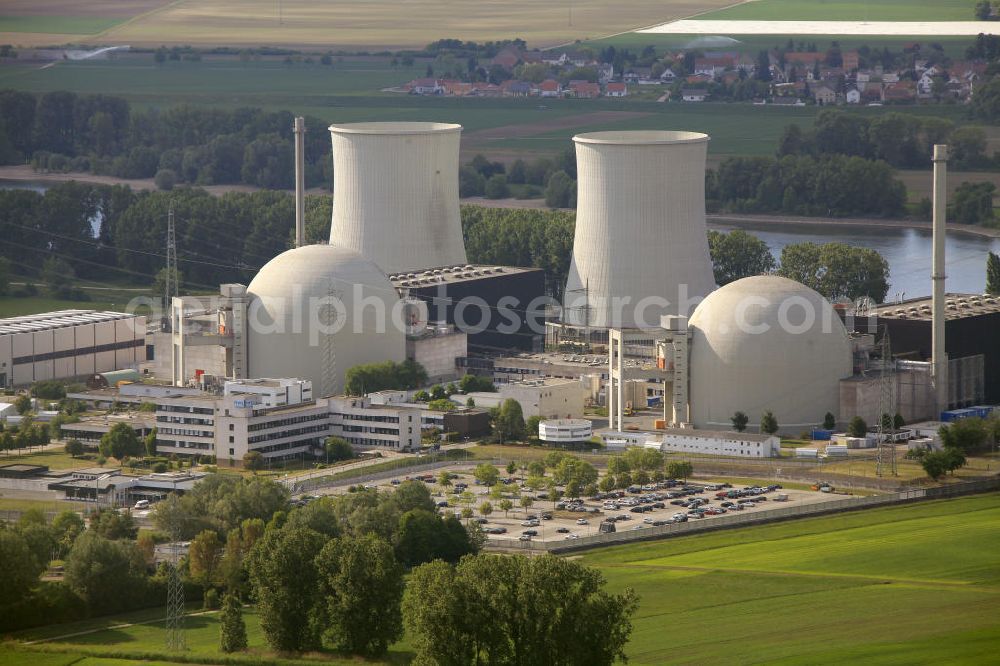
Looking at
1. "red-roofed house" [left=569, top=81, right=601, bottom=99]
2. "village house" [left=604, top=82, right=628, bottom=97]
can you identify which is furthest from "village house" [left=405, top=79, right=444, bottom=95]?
"village house" [left=604, top=82, right=628, bottom=97]

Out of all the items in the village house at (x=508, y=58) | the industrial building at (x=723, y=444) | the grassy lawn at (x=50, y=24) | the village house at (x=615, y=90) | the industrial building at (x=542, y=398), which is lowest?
the industrial building at (x=723, y=444)

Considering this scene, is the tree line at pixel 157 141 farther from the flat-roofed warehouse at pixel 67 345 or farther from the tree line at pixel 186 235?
the flat-roofed warehouse at pixel 67 345

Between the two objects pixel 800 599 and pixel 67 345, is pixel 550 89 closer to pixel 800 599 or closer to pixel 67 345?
pixel 67 345

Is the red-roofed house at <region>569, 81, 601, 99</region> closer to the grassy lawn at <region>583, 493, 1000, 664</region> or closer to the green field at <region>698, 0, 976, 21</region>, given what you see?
the green field at <region>698, 0, 976, 21</region>

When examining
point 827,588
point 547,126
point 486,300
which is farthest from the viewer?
point 547,126

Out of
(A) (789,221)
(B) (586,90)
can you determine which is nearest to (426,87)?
(B) (586,90)

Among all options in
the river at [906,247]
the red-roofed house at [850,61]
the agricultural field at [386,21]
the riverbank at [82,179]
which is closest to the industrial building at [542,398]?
the river at [906,247]

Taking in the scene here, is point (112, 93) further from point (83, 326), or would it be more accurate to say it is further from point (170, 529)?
point (170, 529)
